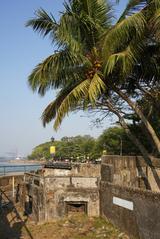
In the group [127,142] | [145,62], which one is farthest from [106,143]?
[145,62]

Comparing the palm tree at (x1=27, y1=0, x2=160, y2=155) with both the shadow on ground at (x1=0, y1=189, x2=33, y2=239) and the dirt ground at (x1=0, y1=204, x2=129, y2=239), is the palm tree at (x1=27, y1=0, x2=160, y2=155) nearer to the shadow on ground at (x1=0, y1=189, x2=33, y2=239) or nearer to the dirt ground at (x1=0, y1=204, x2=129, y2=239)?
the dirt ground at (x1=0, y1=204, x2=129, y2=239)

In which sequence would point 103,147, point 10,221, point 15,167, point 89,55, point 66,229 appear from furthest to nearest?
1. point 103,147
2. point 15,167
3. point 10,221
4. point 66,229
5. point 89,55

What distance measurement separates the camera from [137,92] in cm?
1866

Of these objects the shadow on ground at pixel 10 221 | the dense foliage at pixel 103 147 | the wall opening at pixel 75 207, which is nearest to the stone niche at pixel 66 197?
the wall opening at pixel 75 207

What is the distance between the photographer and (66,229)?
16547mm

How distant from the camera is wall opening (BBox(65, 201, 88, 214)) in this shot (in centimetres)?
1860

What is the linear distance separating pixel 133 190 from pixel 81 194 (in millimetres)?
4869

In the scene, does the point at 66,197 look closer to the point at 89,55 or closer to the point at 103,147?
the point at 89,55

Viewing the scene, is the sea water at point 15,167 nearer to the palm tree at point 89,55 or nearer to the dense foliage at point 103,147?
the dense foliage at point 103,147

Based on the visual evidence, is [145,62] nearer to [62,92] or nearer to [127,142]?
[62,92]

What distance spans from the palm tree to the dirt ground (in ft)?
13.7

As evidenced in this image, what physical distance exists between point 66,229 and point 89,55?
24.3 ft

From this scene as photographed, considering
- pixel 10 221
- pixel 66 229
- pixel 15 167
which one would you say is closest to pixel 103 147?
pixel 15 167

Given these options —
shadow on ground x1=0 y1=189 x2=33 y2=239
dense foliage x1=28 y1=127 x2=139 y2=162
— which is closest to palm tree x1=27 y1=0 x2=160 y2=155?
shadow on ground x1=0 y1=189 x2=33 y2=239
